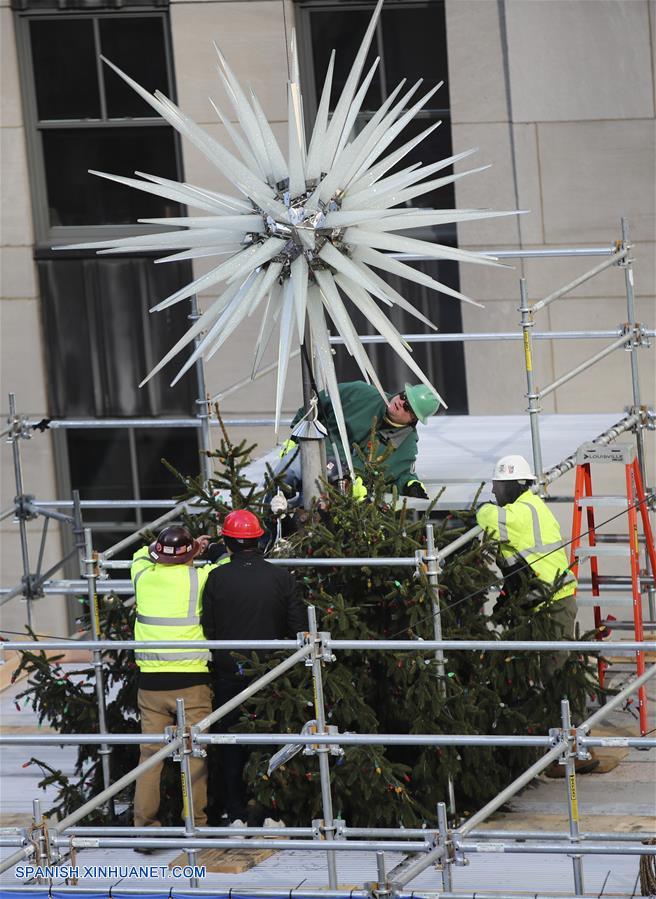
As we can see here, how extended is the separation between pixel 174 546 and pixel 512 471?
2292 millimetres

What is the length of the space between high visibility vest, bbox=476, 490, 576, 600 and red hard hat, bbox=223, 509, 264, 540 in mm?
1495

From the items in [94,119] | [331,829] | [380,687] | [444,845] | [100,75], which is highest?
[100,75]

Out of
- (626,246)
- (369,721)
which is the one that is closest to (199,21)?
(626,246)

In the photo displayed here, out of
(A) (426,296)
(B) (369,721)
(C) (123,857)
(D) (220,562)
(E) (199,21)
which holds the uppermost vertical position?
(E) (199,21)

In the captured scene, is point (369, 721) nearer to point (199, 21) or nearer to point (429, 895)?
point (429, 895)

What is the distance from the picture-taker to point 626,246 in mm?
12523

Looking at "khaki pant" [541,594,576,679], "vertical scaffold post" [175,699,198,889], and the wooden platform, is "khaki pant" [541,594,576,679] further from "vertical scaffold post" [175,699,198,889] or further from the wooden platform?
"vertical scaffold post" [175,699,198,889]

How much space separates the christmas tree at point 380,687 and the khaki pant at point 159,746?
0.20m

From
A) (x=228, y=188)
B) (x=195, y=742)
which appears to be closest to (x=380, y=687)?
(x=195, y=742)

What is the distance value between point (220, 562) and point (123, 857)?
182 cm

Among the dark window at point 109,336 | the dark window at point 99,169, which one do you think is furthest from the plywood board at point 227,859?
the dark window at point 99,169

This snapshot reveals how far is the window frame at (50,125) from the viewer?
663 inches

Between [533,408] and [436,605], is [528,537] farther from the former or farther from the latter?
[533,408]

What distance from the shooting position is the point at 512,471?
10.2 meters
